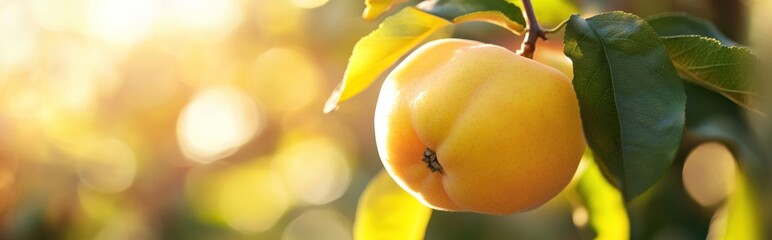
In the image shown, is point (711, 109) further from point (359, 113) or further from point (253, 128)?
point (253, 128)

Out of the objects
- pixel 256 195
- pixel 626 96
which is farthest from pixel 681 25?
pixel 256 195

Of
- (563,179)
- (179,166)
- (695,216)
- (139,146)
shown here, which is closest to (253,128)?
(179,166)

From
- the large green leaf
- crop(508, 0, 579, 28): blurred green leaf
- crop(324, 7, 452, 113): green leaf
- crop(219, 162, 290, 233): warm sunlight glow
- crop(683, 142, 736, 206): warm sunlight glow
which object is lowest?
crop(219, 162, 290, 233): warm sunlight glow

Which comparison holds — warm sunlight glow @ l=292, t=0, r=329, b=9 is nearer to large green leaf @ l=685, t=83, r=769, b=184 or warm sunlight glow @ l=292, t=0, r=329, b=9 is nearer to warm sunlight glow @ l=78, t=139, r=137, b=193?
warm sunlight glow @ l=78, t=139, r=137, b=193

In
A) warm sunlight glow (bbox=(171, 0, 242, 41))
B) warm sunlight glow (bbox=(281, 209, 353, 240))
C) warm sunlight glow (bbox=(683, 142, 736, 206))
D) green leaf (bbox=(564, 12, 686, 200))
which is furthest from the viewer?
warm sunlight glow (bbox=(171, 0, 242, 41))

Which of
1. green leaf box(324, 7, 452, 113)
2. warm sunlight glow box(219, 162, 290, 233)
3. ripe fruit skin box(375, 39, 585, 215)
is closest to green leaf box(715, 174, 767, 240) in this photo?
ripe fruit skin box(375, 39, 585, 215)

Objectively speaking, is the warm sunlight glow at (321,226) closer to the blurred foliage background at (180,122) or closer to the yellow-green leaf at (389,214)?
the blurred foliage background at (180,122)
